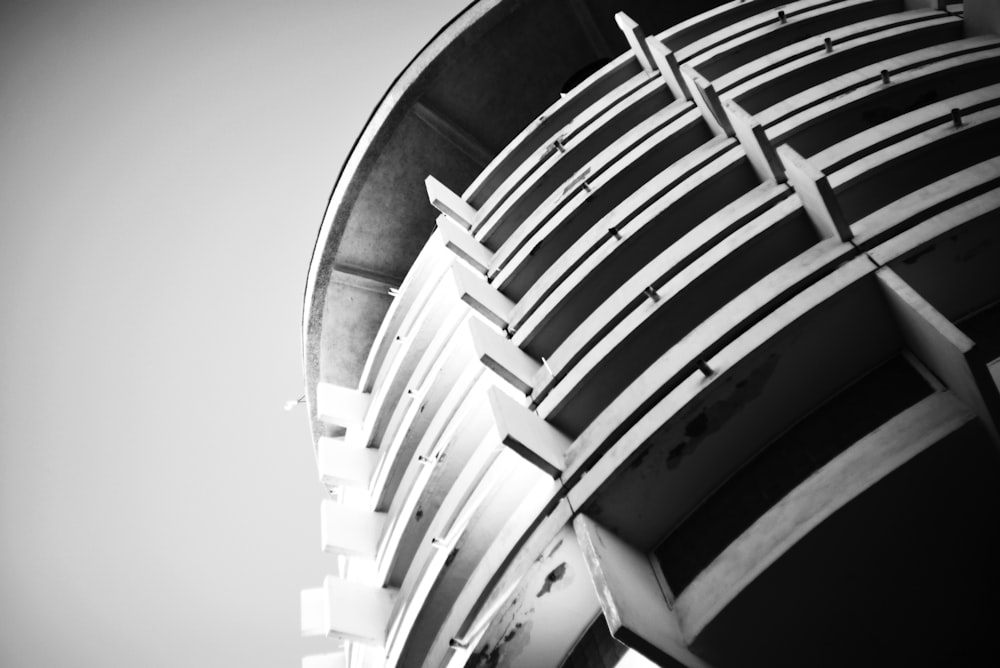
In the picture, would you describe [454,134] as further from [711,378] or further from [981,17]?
[711,378]

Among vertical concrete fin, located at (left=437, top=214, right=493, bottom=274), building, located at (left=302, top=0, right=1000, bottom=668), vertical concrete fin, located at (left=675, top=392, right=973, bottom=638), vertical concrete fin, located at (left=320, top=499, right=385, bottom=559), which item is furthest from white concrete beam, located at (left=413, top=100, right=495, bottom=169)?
vertical concrete fin, located at (left=675, top=392, right=973, bottom=638)

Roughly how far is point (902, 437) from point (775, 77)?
3470 millimetres

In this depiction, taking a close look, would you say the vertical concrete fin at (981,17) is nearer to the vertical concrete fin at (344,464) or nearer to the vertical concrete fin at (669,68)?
the vertical concrete fin at (669,68)

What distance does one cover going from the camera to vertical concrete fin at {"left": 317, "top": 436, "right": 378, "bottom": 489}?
6.95m

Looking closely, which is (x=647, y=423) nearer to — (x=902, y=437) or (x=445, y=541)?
(x=902, y=437)

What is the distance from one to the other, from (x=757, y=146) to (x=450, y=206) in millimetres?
3094

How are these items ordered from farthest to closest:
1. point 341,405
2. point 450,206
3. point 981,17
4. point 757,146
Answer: point 341,405 → point 450,206 → point 981,17 → point 757,146

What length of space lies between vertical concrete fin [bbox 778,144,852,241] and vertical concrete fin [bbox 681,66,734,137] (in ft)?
3.16

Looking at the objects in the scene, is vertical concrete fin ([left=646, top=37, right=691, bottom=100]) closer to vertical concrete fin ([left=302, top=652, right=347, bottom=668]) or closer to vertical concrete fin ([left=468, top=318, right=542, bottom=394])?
vertical concrete fin ([left=468, top=318, right=542, bottom=394])

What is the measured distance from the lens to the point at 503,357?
16.6 feet

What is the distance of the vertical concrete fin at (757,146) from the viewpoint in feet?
15.6

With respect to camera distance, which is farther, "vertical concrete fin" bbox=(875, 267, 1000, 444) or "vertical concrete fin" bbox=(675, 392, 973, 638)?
"vertical concrete fin" bbox=(675, 392, 973, 638)

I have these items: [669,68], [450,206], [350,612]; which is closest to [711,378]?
[350,612]

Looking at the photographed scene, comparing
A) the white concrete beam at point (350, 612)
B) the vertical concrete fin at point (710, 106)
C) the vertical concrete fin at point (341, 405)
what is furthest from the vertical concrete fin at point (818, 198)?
the vertical concrete fin at point (341, 405)
